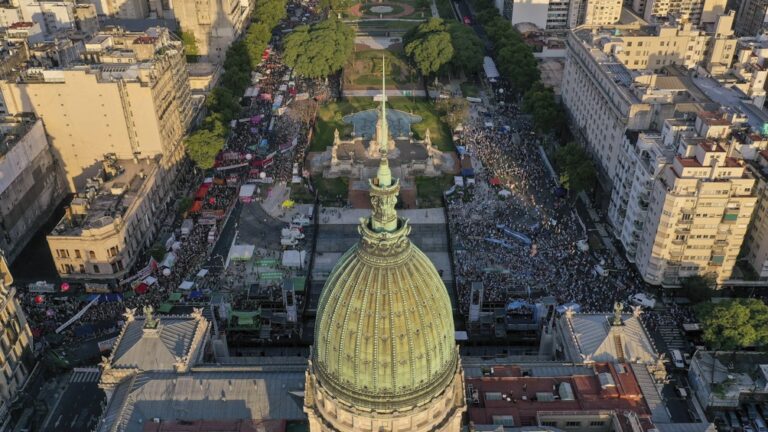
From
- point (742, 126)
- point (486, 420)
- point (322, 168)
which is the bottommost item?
point (322, 168)

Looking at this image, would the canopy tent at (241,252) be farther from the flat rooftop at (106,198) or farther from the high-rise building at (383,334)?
the high-rise building at (383,334)

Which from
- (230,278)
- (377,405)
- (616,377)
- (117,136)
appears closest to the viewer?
(377,405)

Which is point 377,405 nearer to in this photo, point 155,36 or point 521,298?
point 521,298

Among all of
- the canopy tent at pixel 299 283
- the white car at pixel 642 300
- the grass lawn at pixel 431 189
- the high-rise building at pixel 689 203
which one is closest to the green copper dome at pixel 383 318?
the canopy tent at pixel 299 283

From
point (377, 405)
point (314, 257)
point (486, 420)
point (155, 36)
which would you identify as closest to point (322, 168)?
point (314, 257)

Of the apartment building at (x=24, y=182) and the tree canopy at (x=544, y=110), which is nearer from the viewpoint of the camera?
the apartment building at (x=24, y=182)

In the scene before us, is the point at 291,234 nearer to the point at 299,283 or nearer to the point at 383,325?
the point at 299,283
